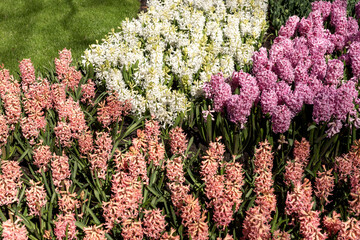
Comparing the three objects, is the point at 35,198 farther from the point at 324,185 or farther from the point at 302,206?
the point at 324,185

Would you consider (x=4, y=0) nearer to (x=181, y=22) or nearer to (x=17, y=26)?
(x=17, y=26)

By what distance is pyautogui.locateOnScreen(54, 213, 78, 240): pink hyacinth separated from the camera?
3215mm

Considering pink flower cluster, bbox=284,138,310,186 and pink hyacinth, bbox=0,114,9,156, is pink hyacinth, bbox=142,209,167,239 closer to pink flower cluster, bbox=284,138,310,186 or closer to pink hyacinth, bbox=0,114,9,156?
pink flower cluster, bbox=284,138,310,186

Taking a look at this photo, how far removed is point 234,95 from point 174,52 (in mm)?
1725

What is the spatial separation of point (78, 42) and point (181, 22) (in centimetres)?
234

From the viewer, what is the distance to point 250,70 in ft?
20.7

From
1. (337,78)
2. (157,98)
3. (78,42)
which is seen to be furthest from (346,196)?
(78,42)

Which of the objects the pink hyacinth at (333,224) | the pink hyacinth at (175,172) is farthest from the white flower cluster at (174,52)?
the pink hyacinth at (333,224)

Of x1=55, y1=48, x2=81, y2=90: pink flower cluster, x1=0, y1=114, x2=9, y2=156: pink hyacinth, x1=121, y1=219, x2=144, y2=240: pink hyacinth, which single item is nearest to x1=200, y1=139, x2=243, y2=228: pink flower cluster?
x1=121, y1=219, x2=144, y2=240: pink hyacinth

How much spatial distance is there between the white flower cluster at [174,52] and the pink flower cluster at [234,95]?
0.42 meters

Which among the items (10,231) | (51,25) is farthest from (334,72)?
(51,25)

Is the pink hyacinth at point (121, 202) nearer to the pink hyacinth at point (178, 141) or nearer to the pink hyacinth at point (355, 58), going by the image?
the pink hyacinth at point (178, 141)

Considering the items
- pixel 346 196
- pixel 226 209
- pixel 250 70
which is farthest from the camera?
pixel 250 70

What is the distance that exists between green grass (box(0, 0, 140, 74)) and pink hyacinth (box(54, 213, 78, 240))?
13.7 feet
